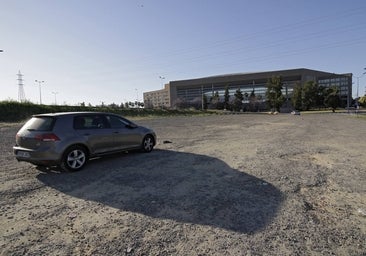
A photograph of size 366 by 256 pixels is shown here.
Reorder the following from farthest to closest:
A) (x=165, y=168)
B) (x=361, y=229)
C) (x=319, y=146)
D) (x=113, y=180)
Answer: (x=319, y=146)
(x=165, y=168)
(x=113, y=180)
(x=361, y=229)

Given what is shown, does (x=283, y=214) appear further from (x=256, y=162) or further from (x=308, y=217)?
(x=256, y=162)

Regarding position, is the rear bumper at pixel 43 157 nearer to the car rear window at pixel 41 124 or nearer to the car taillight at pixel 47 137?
the car taillight at pixel 47 137

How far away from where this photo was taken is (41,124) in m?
7.73

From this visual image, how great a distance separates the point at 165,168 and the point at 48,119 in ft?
10.9

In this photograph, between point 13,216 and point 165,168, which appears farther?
point 165,168

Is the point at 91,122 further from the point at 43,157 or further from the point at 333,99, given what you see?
the point at 333,99

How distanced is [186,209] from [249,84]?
5512 inches

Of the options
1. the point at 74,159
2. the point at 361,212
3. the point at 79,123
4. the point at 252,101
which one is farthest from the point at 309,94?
the point at 361,212

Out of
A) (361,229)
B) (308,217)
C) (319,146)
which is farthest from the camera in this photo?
(319,146)

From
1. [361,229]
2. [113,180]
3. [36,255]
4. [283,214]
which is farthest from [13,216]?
[361,229]

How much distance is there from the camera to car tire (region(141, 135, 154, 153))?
10.7 meters

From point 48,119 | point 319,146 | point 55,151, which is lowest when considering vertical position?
point 319,146

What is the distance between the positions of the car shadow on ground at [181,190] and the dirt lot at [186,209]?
18mm

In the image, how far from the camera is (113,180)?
22.4ft
